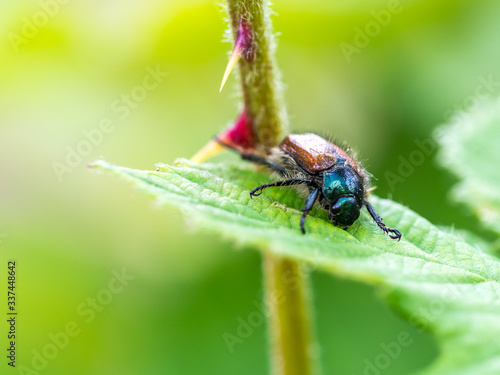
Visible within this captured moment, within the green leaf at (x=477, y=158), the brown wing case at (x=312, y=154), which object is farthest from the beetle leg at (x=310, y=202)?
the green leaf at (x=477, y=158)

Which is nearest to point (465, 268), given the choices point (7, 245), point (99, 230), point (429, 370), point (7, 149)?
point (429, 370)

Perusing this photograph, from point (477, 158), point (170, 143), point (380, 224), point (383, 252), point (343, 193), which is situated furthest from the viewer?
point (170, 143)

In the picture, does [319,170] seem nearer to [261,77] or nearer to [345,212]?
[345,212]

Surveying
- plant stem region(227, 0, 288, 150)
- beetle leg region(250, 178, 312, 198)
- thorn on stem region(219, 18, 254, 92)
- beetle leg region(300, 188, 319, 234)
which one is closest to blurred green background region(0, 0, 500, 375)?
beetle leg region(250, 178, 312, 198)

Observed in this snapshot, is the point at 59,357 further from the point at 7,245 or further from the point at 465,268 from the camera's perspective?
the point at 465,268

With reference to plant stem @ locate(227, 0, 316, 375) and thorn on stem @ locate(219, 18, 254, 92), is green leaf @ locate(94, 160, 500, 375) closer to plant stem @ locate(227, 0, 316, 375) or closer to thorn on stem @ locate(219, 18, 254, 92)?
plant stem @ locate(227, 0, 316, 375)

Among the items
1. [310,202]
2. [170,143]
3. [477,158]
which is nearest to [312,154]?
[310,202]

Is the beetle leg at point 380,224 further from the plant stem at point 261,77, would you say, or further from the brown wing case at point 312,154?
the plant stem at point 261,77

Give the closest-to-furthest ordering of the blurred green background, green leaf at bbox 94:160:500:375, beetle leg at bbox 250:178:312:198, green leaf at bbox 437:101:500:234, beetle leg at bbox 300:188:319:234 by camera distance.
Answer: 1. green leaf at bbox 94:160:500:375
2. green leaf at bbox 437:101:500:234
3. beetle leg at bbox 300:188:319:234
4. beetle leg at bbox 250:178:312:198
5. the blurred green background
